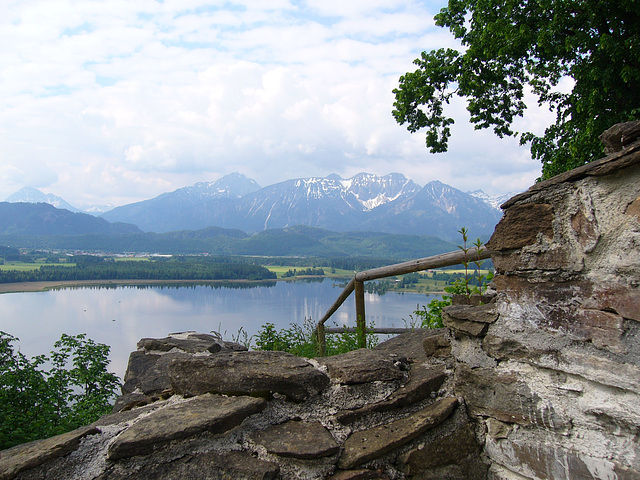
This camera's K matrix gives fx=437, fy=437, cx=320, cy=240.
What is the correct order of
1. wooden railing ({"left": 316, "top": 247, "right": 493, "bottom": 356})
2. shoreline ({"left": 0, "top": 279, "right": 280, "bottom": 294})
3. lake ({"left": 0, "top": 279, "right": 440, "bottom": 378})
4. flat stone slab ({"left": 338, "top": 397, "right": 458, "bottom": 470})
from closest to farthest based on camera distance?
flat stone slab ({"left": 338, "top": 397, "right": 458, "bottom": 470}) < wooden railing ({"left": 316, "top": 247, "right": 493, "bottom": 356}) < lake ({"left": 0, "top": 279, "right": 440, "bottom": 378}) < shoreline ({"left": 0, "top": 279, "right": 280, "bottom": 294})

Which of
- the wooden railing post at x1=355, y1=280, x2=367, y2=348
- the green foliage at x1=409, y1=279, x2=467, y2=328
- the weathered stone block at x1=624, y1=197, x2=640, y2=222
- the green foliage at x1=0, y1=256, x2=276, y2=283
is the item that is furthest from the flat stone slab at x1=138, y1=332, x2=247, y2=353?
the green foliage at x1=0, y1=256, x2=276, y2=283

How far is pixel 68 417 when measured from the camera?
3.30 meters

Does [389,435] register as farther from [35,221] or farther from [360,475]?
[35,221]

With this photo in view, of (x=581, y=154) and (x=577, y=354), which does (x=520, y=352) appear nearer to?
(x=577, y=354)

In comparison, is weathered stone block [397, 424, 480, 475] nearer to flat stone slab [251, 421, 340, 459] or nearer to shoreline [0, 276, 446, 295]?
flat stone slab [251, 421, 340, 459]

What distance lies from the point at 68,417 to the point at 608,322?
3570 millimetres

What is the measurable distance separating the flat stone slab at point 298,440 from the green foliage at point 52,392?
2.05 metres

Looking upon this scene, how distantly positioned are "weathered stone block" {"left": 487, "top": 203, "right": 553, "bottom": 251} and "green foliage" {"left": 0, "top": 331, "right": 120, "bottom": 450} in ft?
10.0

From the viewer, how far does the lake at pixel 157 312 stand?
1736cm

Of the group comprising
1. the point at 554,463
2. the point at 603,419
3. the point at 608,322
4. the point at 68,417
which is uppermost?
the point at 608,322

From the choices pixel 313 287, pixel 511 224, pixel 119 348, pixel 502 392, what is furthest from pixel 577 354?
pixel 313 287

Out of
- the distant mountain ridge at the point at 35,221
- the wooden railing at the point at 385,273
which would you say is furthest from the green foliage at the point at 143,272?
the distant mountain ridge at the point at 35,221

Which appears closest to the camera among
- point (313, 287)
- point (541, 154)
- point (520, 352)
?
point (520, 352)

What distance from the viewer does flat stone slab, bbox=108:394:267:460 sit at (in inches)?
Result: 61.4
